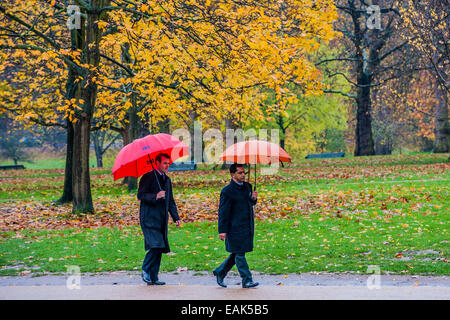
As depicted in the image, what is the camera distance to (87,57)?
16188 mm

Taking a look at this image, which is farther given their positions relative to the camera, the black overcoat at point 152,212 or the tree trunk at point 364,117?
the tree trunk at point 364,117

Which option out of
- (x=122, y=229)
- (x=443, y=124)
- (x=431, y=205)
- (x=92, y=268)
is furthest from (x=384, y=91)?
(x=92, y=268)

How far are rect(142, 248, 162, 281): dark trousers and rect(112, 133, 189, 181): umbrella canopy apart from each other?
1166 mm

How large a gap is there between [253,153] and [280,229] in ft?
19.6

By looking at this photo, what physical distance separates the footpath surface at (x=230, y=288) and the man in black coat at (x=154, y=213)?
1.09 feet

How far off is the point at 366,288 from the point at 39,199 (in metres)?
15.9

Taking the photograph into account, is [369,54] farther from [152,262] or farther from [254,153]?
[152,262]

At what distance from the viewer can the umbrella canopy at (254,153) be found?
26.3 feet

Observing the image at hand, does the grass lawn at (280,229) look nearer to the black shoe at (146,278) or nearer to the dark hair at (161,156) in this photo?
the black shoe at (146,278)

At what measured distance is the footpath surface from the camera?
23.5ft

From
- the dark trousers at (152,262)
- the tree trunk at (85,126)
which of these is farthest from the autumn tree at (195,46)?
the dark trousers at (152,262)

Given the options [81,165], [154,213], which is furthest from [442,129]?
[154,213]

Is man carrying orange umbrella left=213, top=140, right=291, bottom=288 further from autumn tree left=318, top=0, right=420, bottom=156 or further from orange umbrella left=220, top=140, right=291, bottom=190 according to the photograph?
autumn tree left=318, top=0, right=420, bottom=156

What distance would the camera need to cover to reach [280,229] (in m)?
13.6
